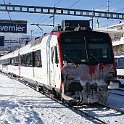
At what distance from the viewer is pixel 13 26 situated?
1610 inches

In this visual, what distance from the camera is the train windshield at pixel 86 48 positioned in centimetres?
1420

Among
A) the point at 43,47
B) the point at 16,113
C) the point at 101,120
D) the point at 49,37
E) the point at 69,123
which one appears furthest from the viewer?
the point at 43,47

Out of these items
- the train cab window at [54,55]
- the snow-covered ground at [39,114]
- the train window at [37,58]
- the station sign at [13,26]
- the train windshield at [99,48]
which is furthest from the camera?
the station sign at [13,26]

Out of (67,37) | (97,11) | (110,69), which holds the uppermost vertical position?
(97,11)

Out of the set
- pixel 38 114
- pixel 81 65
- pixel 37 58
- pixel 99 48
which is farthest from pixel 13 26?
pixel 38 114

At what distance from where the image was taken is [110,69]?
46.9ft

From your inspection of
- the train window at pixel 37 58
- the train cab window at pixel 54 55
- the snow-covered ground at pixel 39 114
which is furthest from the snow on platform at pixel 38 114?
the train window at pixel 37 58

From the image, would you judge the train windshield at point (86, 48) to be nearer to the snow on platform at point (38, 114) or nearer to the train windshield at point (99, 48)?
the train windshield at point (99, 48)

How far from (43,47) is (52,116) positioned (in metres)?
6.45

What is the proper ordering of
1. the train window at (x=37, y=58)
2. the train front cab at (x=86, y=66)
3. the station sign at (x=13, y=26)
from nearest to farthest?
the train front cab at (x=86, y=66) < the train window at (x=37, y=58) < the station sign at (x=13, y=26)

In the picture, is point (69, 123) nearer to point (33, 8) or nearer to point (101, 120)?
point (101, 120)

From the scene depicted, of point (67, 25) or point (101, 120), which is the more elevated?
point (67, 25)

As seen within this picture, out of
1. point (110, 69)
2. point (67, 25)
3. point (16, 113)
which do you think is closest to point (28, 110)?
point (16, 113)

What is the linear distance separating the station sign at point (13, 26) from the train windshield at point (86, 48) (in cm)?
2673
